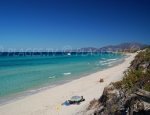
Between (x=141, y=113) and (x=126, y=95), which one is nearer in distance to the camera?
(x=141, y=113)

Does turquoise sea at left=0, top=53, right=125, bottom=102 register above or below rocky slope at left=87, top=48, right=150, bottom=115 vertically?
below

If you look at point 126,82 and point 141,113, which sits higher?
point 126,82

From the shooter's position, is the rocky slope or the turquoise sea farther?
the turquoise sea

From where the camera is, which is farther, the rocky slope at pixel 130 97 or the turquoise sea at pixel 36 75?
the turquoise sea at pixel 36 75

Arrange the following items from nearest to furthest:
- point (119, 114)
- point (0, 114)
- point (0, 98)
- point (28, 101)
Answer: point (119, 114), point (0, 114), point (28, 101), point (0, 98)

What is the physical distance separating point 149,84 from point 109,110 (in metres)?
1.81

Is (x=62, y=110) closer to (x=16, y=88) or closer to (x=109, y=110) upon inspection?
(x=109, y=110)

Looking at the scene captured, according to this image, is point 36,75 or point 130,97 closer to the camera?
point 130,97

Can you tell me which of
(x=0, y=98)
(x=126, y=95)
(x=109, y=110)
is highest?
(x=126, y=95)

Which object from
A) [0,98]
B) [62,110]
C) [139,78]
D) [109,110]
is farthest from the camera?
[0,98]

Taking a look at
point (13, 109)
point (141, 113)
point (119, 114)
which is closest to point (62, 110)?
point (13, 109)

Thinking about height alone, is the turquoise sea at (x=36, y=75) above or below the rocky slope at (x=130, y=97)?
below

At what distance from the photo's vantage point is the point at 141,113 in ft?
24.1

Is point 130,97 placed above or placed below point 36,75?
above
